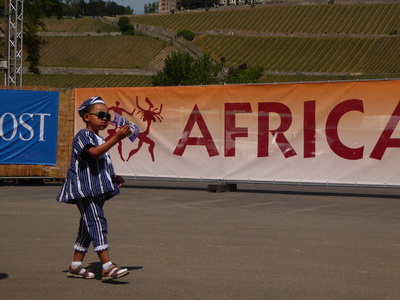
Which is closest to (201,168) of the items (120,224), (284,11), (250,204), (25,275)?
(250,204)

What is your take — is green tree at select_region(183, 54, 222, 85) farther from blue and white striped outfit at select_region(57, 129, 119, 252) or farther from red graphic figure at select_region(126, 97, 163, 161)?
blue and white striped outfit at select_region(57, 129, 119, 252)

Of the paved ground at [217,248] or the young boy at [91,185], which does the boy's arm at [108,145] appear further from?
the paved ground at [217,248]

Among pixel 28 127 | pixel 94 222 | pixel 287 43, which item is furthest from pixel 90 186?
pixel 287 43

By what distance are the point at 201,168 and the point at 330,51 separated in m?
112

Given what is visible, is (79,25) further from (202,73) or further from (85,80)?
(202,73)

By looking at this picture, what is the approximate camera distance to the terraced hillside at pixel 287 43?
4675 inches

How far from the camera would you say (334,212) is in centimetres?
1381

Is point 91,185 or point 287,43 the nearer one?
point 91,185

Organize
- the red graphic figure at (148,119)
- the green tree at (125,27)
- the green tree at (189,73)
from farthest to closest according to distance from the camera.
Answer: the green tree at (125,27) < the green tree at (189,73) < the red graphic figure at (148,119)

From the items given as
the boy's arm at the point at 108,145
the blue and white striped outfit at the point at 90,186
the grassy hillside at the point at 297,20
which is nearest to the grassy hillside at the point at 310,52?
the grassy hillside at the point at 297,20

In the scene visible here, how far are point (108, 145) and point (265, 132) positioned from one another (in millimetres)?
10808

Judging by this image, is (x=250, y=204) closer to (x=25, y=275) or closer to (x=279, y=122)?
(x=279, y=122)

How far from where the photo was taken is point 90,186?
293 inches

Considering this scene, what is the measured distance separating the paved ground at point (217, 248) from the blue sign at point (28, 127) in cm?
409
